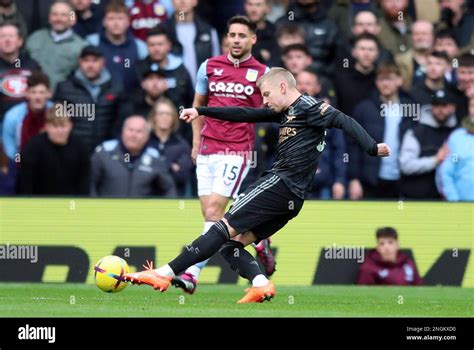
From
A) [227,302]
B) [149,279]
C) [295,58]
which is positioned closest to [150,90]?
[295,58]

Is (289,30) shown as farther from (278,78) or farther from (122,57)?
(278,78)

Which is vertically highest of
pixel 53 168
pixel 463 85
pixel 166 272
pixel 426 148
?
pixel 463 85

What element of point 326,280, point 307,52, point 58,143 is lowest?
point 326,280

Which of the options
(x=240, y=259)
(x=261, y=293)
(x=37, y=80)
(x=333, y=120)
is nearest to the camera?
(x=333, y=120)

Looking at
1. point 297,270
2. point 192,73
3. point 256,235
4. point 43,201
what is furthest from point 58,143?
point 256,235

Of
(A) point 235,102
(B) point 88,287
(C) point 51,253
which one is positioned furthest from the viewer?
(C) point 51,253

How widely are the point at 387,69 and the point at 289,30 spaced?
1464 mm

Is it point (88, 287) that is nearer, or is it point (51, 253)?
point (88, 287)

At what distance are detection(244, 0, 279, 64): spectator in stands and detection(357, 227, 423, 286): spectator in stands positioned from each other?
2969mm

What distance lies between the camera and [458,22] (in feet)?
61.2

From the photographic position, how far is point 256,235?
12.5 meters

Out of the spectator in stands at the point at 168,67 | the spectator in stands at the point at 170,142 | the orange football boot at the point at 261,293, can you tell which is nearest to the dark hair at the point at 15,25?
the spectator in stands at the point at 168,67

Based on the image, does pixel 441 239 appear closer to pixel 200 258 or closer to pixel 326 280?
pixel 326 280

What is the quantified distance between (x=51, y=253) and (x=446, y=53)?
236 inches
